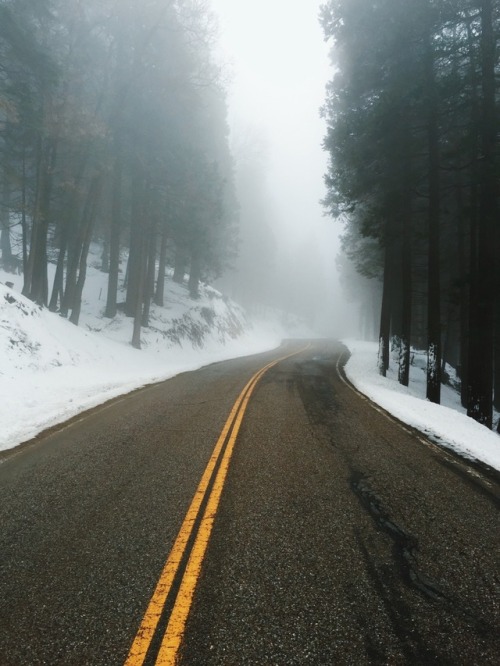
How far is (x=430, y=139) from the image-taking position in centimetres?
1231

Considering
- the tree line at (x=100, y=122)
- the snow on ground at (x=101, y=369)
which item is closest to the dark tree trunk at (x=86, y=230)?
the tree line at (x=100, y=122)

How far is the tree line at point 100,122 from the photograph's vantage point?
14.5 m

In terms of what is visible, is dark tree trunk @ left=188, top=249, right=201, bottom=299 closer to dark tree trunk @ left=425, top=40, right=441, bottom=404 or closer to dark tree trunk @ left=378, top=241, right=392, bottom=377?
dark tree trunk @ left=378, top=241, right=392, bottom=377

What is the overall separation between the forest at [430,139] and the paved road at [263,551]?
6005 millimetres

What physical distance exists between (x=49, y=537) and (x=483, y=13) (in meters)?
14.2

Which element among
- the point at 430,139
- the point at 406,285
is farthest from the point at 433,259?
the point at 430,139

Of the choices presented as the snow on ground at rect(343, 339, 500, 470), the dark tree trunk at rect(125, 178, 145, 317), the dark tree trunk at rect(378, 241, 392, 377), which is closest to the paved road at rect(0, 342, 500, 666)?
the snow on ground at rect(343, 339, 500, 470)

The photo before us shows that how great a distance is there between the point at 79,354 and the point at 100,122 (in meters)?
9.33

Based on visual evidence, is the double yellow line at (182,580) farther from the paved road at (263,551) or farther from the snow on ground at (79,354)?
the snow on ground at (79,354)

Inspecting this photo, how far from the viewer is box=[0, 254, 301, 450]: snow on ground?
28.9 feet

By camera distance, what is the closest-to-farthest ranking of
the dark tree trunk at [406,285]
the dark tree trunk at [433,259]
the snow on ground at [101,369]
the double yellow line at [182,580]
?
the double yellow line at [182,580]
the snow on ground at [101,369]
the dark tree trunk at [433,259]
the dark tree trunk at [406,285]

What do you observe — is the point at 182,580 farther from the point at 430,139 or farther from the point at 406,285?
the point at 430,139

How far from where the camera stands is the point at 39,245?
1603cm

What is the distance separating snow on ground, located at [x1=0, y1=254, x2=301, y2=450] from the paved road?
219 centimetres
